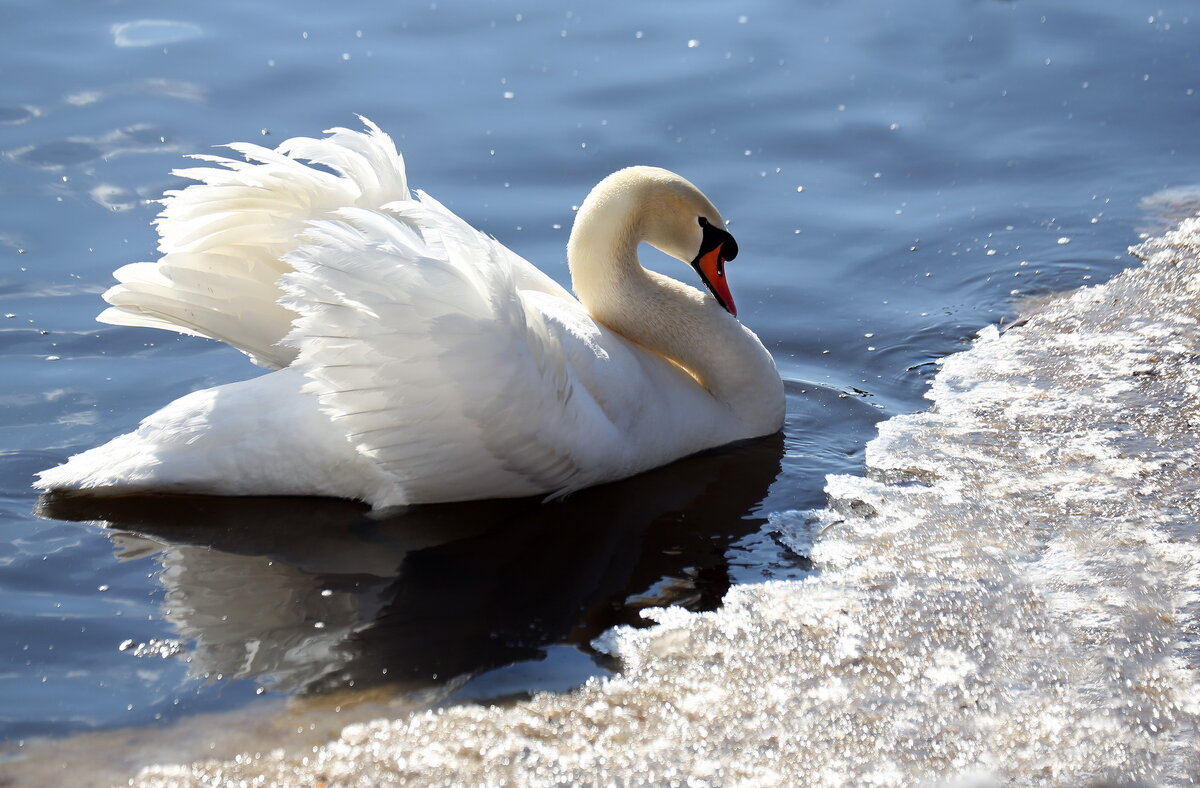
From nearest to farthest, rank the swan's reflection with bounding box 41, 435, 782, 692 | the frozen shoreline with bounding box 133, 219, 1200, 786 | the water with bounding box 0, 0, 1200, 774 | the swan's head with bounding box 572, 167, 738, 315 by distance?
the frozen shoreline with bounding box 133, 219, 1200, 786 < the swan's reflection with bounding box 41, 435, 782, 692 < the water with bounding box 0, 0, 1200, 774 < the swan's head with bounding box 572, 167, 738, 315

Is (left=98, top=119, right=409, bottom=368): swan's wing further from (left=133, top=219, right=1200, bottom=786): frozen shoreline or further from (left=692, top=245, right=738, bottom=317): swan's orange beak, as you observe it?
(left=133, top=219, right=1200, bottom=786): frozen shoreline

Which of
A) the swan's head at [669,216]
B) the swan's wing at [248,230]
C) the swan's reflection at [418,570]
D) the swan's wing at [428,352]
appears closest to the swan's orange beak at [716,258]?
the swan's head at [669,216]

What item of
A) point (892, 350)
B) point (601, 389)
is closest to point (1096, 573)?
point (601, 389)

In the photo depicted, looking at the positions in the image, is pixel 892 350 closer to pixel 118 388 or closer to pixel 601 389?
pixel 601 389

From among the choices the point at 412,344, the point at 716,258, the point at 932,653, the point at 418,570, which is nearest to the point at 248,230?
the point at 412,344

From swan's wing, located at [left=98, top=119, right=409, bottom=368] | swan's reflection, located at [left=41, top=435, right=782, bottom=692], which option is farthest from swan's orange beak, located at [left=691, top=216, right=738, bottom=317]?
swan's wing, located at [left=98, top=119, right=409, bottom=368]

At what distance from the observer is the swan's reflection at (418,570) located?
464cm

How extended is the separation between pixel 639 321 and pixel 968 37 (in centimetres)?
572

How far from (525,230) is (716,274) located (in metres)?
1.88

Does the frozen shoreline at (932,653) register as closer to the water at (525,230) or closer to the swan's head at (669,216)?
the water at (525,230)

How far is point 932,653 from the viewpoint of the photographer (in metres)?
4.44

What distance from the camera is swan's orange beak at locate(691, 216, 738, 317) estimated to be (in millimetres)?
6336

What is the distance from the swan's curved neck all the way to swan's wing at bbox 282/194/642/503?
0.84 meters

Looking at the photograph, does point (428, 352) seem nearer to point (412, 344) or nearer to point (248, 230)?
point (412, 344)
